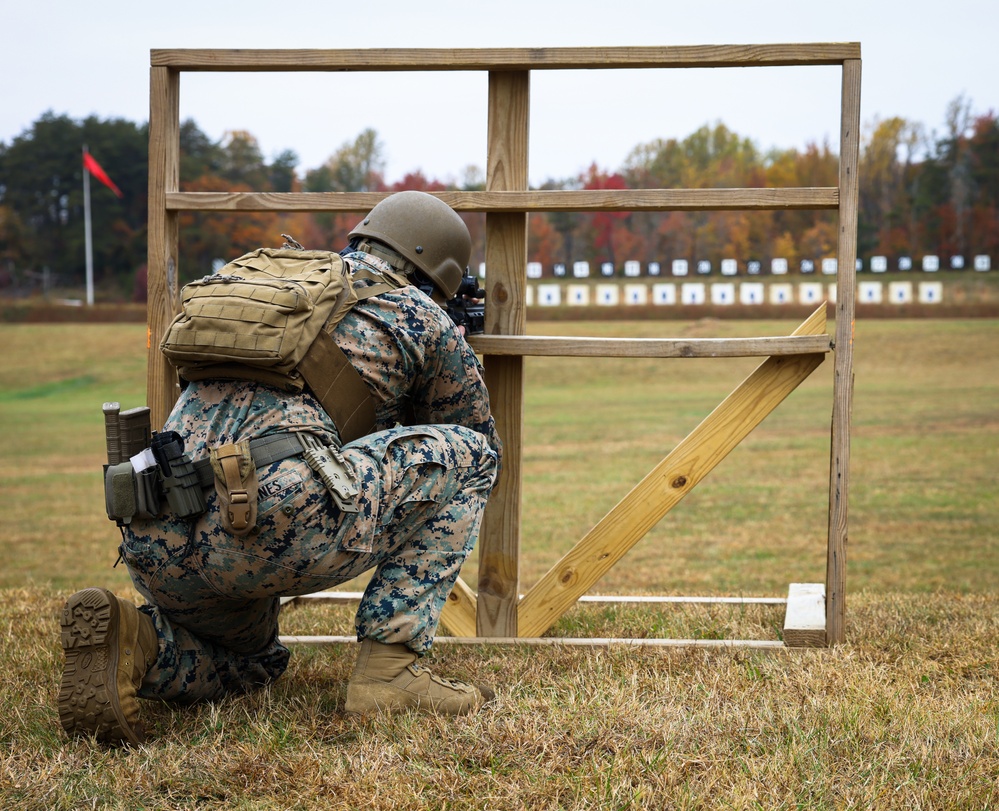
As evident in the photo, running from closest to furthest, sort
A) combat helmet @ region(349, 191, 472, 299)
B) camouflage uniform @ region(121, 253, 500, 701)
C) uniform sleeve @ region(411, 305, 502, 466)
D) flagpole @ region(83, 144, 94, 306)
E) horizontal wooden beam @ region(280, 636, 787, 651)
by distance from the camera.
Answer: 1. camouflage uniform @ region(121, 253, 500, 701)
2. uniform sleeve @ region(411, 305, 502, 466)
3. combat helmet @ region(349, 191, 472, 299)
4. horizontal wooden beam @ region(280, 636, 787, 651)
5. flagpole @ region(83, 144, 94, 306)

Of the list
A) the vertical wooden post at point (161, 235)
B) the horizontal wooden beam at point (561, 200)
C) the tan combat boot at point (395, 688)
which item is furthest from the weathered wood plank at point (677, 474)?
the vertical wooden post at point (161, 235)

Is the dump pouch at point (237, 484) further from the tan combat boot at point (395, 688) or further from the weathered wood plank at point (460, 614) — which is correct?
the weathered wood plank at point (460, 614)

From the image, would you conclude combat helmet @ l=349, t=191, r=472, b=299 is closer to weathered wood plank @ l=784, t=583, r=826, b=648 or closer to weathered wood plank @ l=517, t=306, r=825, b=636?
weathered wood plank @ l=517, t=306, r=825, b=636

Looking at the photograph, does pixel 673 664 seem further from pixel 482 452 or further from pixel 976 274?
pixel 976 274

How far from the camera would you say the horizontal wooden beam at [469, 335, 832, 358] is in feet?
13.2

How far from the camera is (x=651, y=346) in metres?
4.05

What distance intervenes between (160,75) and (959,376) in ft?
92.8

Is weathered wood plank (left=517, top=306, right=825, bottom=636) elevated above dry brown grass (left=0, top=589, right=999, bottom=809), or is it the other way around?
weathered wood plank (left=517, top=306, right=825, bottom=636)

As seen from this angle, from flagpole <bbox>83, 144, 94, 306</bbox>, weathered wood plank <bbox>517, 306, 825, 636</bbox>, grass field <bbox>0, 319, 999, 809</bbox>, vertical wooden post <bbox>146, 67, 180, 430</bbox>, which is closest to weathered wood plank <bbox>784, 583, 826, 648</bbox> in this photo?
grass field <bbox>0, 319, 999, 809</bbox>

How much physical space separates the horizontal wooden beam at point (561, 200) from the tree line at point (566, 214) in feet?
98.8

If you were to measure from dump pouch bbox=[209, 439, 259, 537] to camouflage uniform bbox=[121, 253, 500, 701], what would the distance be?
46 millimetres

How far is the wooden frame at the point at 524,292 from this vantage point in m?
4.04

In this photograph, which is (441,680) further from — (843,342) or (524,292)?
(843,342)

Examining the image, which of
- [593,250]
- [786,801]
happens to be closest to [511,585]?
[786,801]
